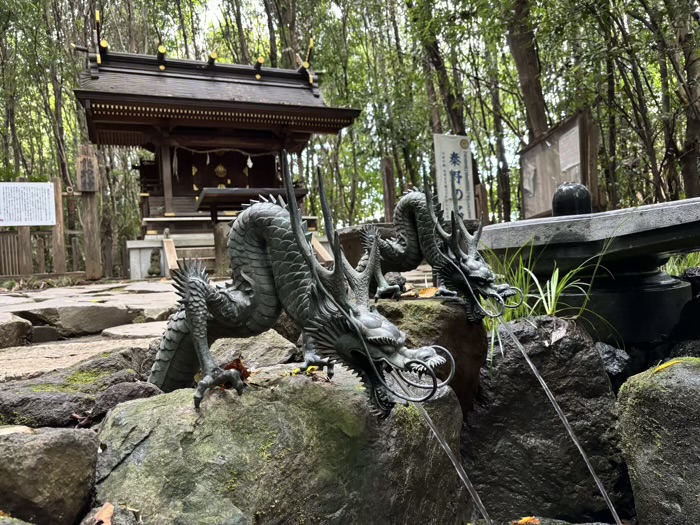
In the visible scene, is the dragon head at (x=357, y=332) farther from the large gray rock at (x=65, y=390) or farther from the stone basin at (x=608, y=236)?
the stone basin at (x=608, y=236)

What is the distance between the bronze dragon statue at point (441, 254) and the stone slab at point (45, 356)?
2240 mm

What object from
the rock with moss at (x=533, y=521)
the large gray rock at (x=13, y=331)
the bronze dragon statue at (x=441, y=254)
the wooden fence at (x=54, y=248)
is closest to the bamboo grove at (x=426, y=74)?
the wooden fence at (x=54, y=248)

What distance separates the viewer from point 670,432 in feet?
8.44

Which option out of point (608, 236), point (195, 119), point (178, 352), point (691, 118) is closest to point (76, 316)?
point (178, 352)

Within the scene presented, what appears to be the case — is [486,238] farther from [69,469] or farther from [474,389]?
[69,469]

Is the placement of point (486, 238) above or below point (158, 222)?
below

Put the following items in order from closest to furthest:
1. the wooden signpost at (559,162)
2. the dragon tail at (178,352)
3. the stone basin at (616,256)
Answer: the dragon tail at (178,352)
the stone basin at (616,256)
the wooden signpost at (559,162)

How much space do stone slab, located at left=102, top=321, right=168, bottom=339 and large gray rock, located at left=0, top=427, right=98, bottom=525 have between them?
3106 millimetres

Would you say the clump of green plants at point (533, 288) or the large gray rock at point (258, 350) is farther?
the clump of green plants at point (533, 288)

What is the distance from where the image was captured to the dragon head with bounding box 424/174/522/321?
11.0 ft

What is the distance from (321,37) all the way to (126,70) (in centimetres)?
843

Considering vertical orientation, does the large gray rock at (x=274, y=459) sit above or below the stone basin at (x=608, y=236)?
below

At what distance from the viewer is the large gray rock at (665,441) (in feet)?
8.24

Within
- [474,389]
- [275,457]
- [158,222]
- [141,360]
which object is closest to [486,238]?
[474,389]
